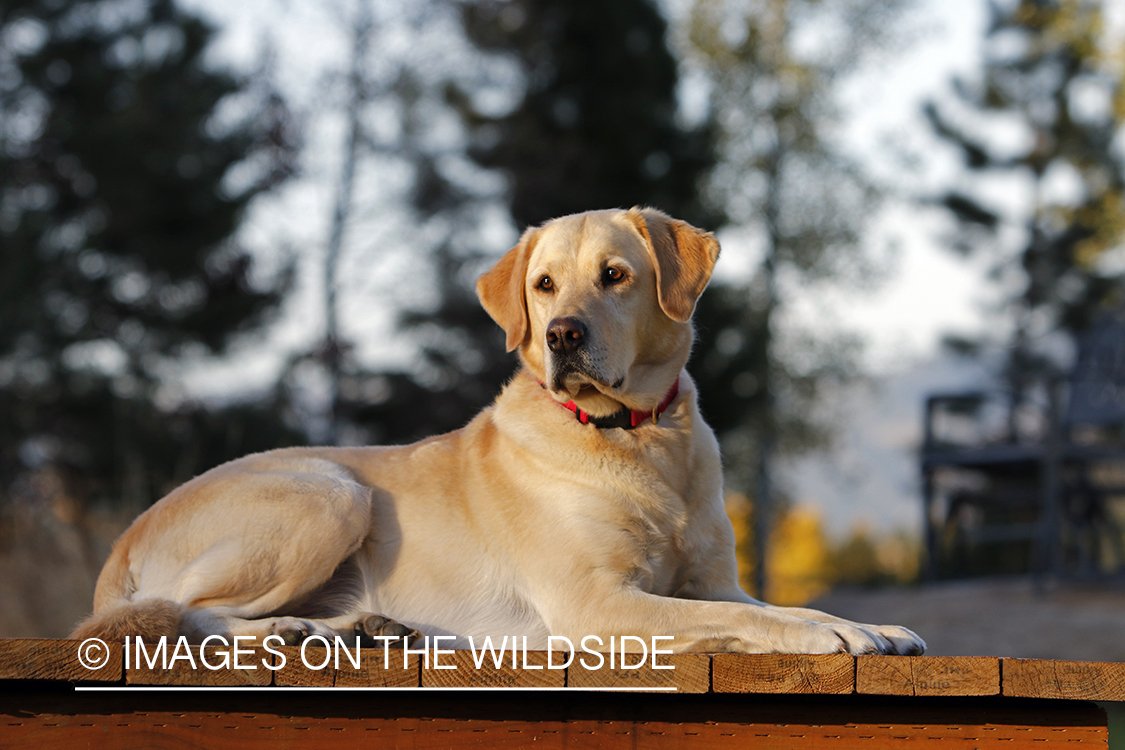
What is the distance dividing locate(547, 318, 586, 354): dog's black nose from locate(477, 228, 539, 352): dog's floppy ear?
30 centimetres

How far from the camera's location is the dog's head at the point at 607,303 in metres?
2.88

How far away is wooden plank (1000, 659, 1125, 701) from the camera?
1.96 meters

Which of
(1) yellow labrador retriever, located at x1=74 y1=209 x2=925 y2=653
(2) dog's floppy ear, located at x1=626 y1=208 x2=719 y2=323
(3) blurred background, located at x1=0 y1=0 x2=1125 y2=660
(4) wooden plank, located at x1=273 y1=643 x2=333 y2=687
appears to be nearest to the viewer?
(4) wooden plank, located at x1=273 y1=643 x2=333 y2=687

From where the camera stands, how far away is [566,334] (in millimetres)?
2816

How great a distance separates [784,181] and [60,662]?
1741cm

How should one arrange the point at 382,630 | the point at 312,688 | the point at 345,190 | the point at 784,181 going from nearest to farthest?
the point at 312,688 < the point at 382,630 < the point at 345,190 < the point at 784,181

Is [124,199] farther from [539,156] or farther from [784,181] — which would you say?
[784,181]

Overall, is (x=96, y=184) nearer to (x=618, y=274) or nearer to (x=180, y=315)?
(x=180, y=315)

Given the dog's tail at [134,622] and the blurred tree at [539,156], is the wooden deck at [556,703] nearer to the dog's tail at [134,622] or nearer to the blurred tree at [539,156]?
the dog's tail at [134,622]

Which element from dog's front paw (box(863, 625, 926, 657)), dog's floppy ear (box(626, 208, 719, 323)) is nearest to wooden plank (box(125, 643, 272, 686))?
dog's front paw (box(863, 625, 926, 657))

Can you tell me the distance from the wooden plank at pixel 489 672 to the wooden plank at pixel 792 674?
0.37 meters

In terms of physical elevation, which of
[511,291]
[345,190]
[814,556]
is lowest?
[814,556]

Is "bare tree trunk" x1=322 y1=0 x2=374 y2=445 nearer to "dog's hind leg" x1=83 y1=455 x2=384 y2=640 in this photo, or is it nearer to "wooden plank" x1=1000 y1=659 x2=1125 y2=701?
"dog's hind leg" x1=83 y1=455 x2=384 y2=640

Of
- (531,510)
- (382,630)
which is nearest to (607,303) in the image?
(531,510)
